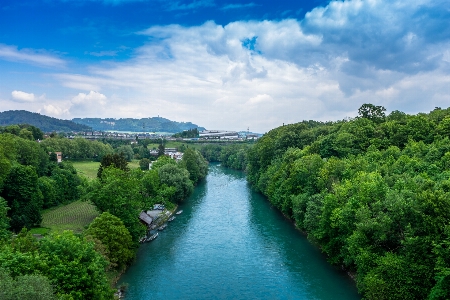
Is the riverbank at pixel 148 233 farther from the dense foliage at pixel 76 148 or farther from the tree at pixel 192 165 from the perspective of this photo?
the dense foliage at pixel 76 148

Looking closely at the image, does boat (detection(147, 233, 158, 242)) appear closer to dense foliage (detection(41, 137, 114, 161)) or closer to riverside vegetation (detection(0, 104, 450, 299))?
riverside vegetation (detection(0, 104, 450, 299))

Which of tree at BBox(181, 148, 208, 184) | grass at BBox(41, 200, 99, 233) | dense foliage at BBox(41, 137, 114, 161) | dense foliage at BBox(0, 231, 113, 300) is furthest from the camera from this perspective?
dense foliage at BBox(41, 137, 114, 161)

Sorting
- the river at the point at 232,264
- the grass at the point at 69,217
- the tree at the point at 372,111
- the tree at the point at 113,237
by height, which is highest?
the tree at the point at 372,111

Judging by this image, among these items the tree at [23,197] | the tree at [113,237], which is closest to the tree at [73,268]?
the tree at [113,237]

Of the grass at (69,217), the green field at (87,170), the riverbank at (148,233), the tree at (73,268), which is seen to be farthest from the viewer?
the green field at (87,170)

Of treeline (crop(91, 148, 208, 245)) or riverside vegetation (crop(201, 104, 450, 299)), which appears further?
treeline (crop(91, 148, 208, 245))

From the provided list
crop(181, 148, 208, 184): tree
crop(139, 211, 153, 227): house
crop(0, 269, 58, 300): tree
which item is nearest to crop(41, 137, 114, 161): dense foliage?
crop(181, 148, 208, 184): tree

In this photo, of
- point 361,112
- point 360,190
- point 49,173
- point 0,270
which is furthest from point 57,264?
point 361,112

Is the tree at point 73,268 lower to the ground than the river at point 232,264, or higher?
higher
